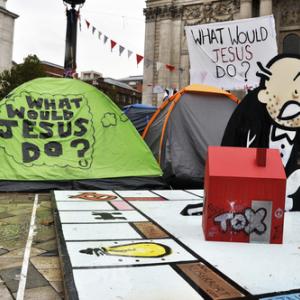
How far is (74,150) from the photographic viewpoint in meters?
6.34

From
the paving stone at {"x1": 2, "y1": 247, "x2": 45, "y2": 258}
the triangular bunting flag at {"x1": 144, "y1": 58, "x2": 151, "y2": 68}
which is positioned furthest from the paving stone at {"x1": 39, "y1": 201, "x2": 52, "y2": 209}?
the triangular bunting flag at {"x1": 144, "y1": 58, "x2": 151, "y2": 68}

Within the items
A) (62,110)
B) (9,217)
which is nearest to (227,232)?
(9,217)

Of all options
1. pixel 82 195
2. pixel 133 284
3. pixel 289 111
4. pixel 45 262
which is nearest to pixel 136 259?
pixel 133 284

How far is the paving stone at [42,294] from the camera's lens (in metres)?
2.21

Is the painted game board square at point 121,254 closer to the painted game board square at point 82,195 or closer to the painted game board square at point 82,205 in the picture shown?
the painted game board square at point 82,205

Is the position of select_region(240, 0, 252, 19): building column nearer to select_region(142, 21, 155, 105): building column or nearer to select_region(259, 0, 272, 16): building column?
select_region(259, 0, 272, 16): building column

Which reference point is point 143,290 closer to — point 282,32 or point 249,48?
point 249,48

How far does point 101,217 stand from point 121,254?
1221mm

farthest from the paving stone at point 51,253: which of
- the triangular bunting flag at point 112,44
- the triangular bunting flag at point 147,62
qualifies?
the triangular bunting flag at point 147,62

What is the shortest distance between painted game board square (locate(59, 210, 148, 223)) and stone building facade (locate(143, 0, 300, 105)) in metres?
21.6

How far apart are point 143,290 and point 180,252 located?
0.74 metres

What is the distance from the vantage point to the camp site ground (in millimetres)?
2207

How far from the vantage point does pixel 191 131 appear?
7.20m

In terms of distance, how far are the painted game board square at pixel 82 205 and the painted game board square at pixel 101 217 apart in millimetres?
203
